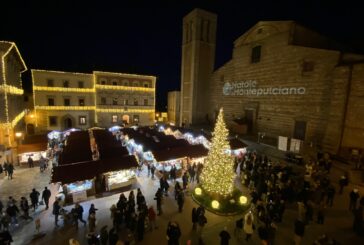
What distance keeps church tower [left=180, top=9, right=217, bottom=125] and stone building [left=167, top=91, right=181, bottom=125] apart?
17.2 feet

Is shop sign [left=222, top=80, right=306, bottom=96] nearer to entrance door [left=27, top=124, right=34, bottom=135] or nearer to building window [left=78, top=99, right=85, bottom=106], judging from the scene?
building window [left=78, top=99, right=85, bottom=106]

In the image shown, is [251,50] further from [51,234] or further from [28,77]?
[28,77]

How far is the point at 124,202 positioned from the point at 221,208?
209 inches

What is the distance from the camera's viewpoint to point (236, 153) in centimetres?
1873

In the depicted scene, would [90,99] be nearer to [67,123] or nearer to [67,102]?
[67,102]

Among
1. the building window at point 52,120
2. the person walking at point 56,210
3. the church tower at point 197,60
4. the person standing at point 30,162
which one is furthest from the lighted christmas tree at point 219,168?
the building window at point 52,120

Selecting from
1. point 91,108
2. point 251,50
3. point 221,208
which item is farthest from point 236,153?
point 91,108

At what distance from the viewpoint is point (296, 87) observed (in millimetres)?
20391

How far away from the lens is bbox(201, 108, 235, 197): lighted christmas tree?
11.4 meters

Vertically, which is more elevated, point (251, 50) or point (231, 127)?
point (251, 50)

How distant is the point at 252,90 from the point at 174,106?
1875 cm

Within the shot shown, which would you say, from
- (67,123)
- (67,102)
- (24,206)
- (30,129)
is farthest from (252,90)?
(30,129)

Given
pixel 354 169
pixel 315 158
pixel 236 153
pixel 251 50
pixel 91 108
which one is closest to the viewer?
pixel 354 169

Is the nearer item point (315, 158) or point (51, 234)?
point (51, 234)
